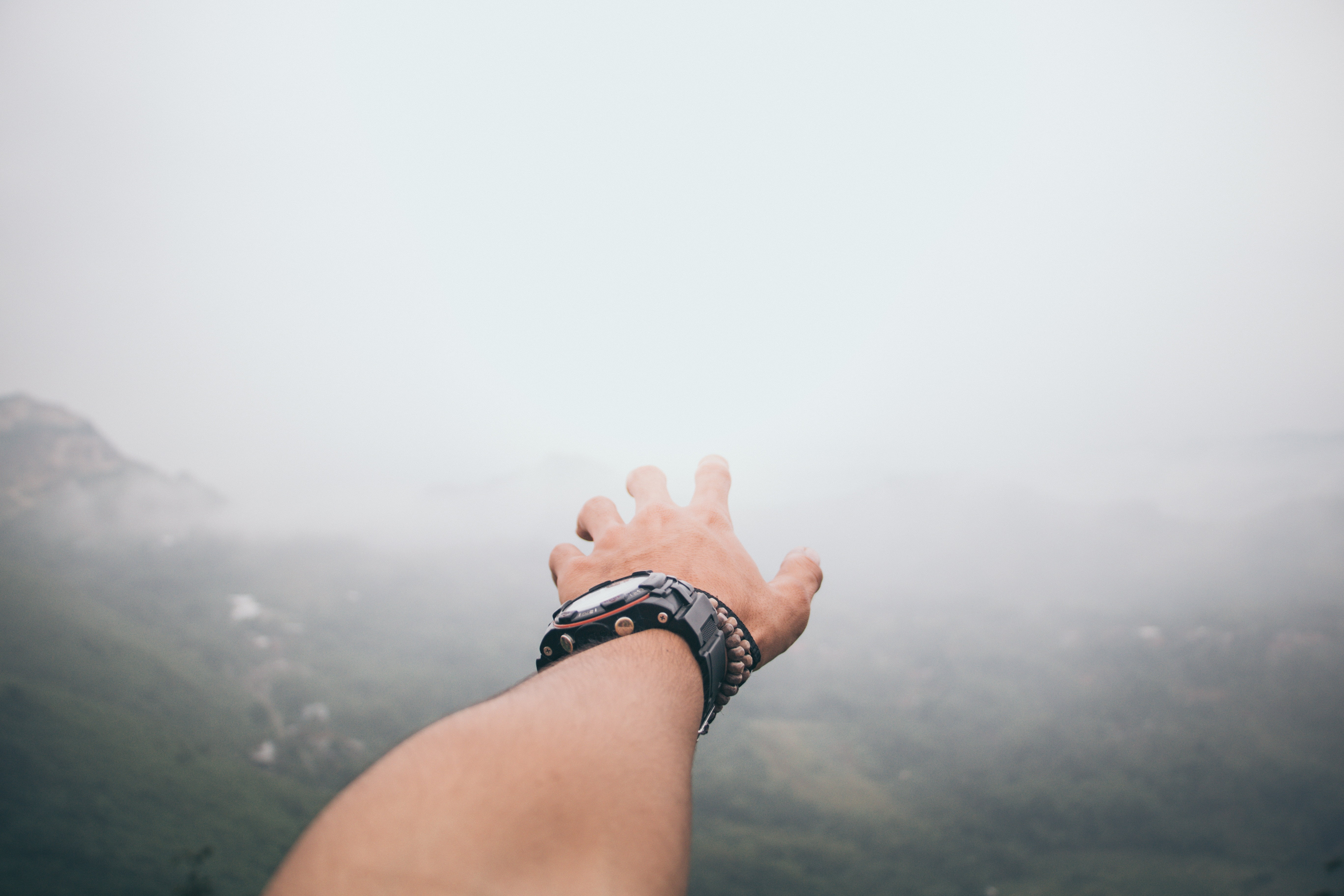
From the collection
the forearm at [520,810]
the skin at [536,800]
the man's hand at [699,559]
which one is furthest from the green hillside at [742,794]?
the forearm at [520,810]

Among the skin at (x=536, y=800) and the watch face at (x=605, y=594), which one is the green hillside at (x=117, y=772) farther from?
the skin at (x=536, y=800)

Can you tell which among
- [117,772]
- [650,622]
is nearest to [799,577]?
[650,622]

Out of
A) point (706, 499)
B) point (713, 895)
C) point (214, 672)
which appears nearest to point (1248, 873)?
point (713, 895)

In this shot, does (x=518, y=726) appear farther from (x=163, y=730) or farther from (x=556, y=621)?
(x=163, y=730)

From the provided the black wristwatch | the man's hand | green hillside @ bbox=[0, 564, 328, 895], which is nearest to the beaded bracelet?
the black wristwatch

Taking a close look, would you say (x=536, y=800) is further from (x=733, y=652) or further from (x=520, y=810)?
(x=733, y=652)

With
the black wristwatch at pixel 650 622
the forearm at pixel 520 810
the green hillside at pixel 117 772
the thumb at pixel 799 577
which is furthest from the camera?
the green hillside at pixel 117 772
